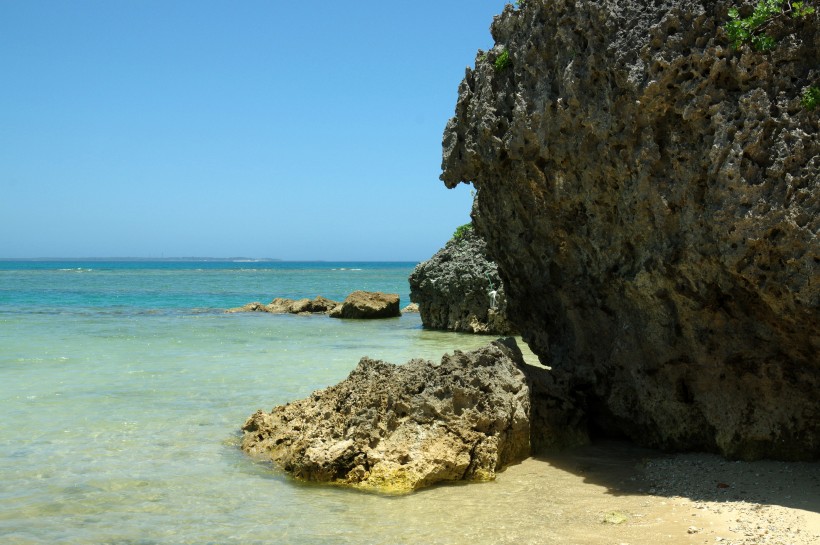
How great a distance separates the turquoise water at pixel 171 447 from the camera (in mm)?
6070

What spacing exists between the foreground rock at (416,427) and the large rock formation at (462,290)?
1330cm

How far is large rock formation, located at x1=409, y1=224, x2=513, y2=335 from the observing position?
2175cm

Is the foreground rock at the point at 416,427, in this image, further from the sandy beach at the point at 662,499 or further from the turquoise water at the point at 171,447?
the sandy beach at the point at 662,499

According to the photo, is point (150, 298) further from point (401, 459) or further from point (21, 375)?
point (401, 459)

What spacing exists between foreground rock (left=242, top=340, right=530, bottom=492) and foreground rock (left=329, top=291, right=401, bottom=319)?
1967cm

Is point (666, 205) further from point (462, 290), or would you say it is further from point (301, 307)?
point (301, 307)

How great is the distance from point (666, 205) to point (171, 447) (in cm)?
603

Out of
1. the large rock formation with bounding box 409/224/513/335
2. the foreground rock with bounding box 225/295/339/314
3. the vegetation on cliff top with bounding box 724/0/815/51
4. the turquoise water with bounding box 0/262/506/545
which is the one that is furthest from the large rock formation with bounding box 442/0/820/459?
the foreground rock with bounding box 225/295/339/314

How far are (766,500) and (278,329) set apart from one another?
18.8 m

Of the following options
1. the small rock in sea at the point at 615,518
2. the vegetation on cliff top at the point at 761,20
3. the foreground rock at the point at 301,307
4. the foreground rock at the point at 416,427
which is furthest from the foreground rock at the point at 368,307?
the vegetation on cliff top at the point at 761,20

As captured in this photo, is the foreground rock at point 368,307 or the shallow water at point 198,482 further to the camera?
the foreground rock at point 368,307

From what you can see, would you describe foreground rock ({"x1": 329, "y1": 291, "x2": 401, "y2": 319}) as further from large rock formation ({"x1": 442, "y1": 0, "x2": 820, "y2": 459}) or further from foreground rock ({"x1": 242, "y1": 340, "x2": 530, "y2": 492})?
foreground rock ({"x1": 242, "y1": 340, "x2": 530, "y2": 492})

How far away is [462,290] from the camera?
74.0 ft

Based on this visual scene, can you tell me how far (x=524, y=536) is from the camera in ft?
19.0
